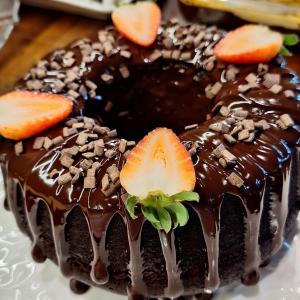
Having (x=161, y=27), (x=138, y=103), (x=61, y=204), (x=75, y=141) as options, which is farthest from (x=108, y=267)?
(x=161, y=27)

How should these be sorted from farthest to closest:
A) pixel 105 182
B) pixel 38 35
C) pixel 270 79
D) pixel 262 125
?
pixel 38 35, pixel 270 79, pixel 262 125, pixel 105 182

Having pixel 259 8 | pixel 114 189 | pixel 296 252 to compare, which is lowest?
pixel 296 252

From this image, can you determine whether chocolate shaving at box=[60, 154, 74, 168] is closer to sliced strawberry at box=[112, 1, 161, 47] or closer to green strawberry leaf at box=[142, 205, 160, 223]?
green strawberry leaf at box=[142, 205, 160, 223]

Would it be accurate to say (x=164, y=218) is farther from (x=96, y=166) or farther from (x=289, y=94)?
(x=289, y=94)

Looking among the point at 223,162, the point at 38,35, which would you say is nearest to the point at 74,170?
the point at 223,162

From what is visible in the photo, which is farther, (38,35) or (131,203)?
(38,35)

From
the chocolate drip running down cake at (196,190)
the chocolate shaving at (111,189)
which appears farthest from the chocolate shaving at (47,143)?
the chocolate shaving at (111,189)

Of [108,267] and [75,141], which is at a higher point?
[75,141]

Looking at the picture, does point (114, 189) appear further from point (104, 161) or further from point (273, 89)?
point (273, 89)
